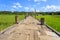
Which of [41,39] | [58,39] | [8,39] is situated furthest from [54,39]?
[8,39]

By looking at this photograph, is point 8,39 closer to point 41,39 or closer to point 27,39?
point 27,39

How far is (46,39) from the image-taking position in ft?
30.9

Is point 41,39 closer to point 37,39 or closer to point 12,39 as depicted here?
point 37,39

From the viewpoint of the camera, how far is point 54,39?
9.59 meters

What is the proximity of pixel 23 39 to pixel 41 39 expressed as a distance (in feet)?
4.07

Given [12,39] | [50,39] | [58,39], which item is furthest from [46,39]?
[12,39]

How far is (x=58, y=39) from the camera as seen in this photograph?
963cm

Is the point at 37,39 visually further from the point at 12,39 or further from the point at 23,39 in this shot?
the point at 12,39

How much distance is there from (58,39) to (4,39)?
377 centimetres

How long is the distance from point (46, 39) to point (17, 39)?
200 centimetres

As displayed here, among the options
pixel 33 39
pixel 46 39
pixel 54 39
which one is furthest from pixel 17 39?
pixel 54 39

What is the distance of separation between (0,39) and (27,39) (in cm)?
181

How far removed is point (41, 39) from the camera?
938cm

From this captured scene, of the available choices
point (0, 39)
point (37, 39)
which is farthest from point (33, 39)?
point (0, 39)
